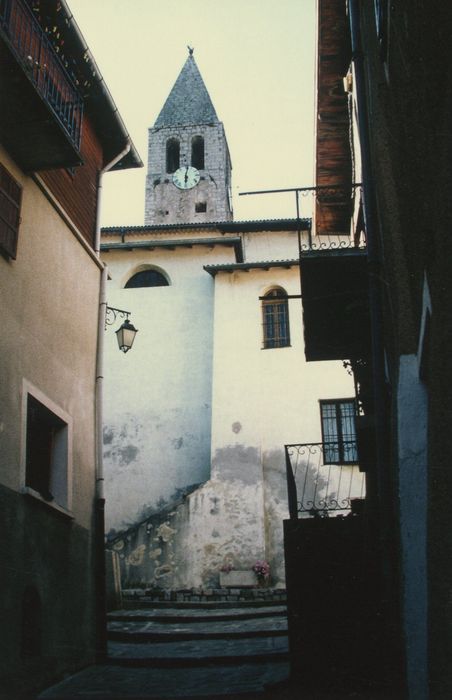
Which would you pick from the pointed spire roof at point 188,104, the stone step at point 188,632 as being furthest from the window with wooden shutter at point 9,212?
the pointed spire roof at point 188,104

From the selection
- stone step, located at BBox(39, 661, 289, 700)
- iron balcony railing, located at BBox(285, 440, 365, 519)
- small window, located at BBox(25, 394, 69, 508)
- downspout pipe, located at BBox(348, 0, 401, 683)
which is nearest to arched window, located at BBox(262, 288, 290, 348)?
iron balcony railing, located at BBox(285, 440, 365, 519)

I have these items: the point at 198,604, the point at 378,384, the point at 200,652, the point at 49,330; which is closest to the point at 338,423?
the point at 198,604

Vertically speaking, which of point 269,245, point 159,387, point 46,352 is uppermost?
point 269,245

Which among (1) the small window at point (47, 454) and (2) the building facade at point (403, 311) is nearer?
(2) the building facade at point (403, 311)

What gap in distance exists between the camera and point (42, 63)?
9859 millimetres

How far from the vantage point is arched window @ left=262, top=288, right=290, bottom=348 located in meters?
23.6

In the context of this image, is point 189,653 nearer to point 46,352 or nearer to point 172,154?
point 46,352

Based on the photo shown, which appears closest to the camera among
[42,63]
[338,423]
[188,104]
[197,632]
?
[42,63]

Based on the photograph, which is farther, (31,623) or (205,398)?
(205,398)

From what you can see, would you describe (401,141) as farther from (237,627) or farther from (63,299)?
(237,627)

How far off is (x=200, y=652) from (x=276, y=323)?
13.9 meters

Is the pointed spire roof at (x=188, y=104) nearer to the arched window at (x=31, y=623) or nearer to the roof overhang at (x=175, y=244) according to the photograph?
the roof overhang at (x=175, y=244)

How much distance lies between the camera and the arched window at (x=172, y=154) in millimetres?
45344

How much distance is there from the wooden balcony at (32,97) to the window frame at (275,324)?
13.5m
